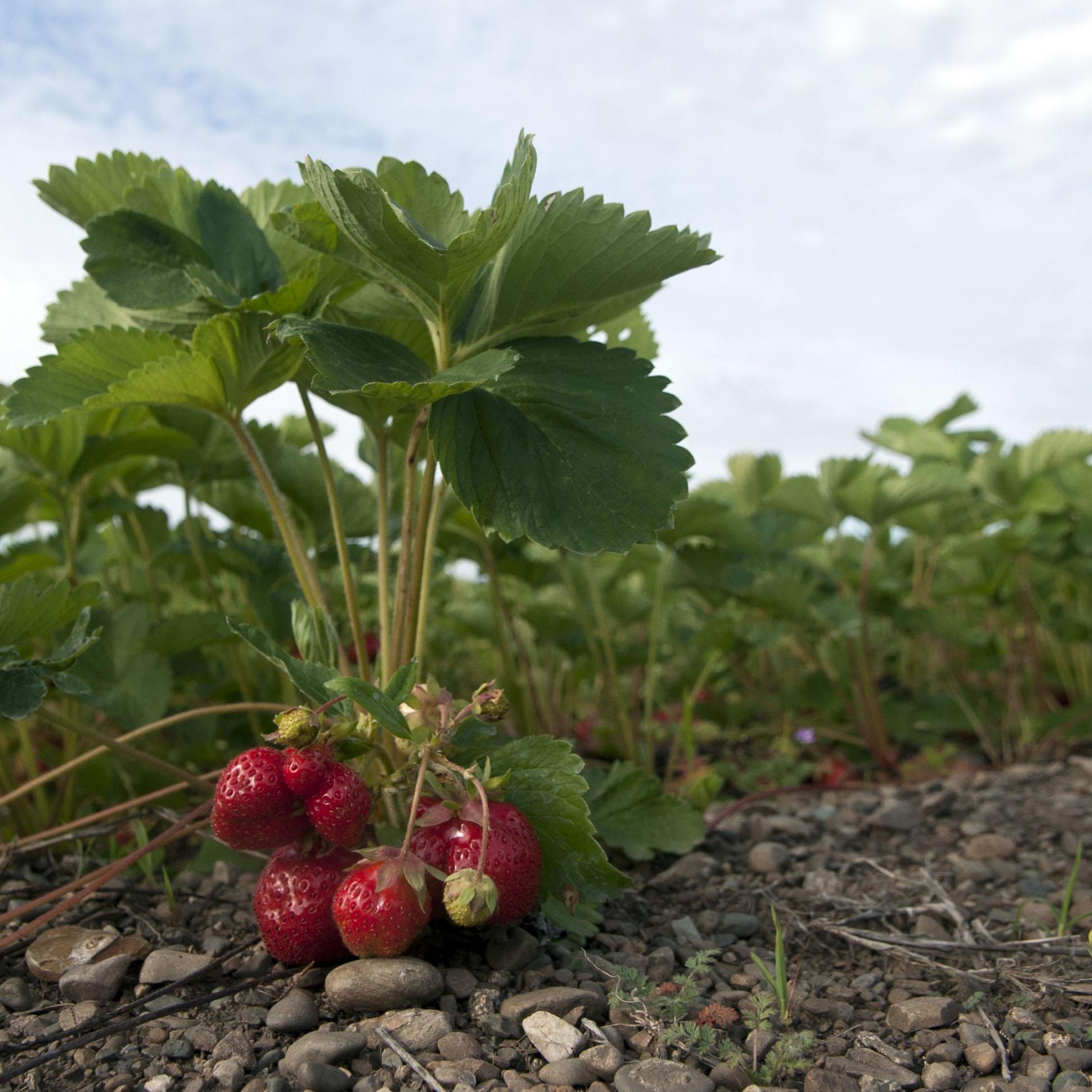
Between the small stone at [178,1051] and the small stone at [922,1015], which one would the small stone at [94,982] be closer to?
the small stone at [178,1051]

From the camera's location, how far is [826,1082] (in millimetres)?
960

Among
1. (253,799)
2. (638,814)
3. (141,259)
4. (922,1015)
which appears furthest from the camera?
(638,814)

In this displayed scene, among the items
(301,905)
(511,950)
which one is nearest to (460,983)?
(511,950)

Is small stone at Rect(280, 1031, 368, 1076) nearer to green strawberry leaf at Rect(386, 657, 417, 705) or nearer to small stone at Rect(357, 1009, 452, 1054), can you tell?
small stone at Rect(357, 1009, 452, 1054)

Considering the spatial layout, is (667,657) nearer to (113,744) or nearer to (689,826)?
(689,826)

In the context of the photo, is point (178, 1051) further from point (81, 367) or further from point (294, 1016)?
point (81, 367)

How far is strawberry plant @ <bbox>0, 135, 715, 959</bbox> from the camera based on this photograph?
3.25 feet

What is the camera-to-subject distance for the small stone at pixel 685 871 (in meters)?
1.50

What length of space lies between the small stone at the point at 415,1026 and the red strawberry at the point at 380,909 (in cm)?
6

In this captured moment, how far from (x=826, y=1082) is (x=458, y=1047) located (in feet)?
1.14

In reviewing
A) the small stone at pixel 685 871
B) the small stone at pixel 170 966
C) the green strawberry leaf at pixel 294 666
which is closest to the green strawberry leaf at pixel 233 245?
the green strawberry leaf at pixel 294 666

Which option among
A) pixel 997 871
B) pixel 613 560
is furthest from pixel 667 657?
pixel 997 871

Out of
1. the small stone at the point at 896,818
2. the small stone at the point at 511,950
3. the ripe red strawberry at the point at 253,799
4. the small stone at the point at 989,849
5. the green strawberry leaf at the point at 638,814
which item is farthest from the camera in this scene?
the small stone at the point at 896,818

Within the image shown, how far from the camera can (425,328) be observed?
1.29 meters
